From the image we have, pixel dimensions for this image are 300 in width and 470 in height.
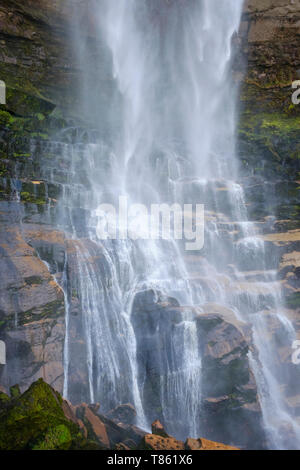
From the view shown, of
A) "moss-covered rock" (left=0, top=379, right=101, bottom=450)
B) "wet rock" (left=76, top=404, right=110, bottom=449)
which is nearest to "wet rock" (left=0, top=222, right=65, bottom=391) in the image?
"wet rock" (left=76, top=404, right=110, bottom=449)

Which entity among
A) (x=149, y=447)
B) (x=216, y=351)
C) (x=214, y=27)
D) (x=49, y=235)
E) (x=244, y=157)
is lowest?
(x=149, y=447)

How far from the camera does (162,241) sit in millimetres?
16891

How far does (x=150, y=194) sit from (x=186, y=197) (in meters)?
2.43

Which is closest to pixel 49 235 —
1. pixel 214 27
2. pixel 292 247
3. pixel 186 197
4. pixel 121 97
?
pixel 186 197

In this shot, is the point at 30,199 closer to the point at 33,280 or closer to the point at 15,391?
the point at 33,280

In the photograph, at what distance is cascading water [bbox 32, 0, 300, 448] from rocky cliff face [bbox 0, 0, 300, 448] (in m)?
0.40

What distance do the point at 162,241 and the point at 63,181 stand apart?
23.8ft

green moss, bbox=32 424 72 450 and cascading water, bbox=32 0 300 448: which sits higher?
cascading water, bbox=32 0 300 448

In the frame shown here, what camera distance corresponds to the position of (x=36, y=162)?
18875mm

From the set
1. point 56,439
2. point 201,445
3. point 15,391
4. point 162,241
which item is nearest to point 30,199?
point 162,241

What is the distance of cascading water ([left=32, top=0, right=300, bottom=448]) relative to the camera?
11609mm

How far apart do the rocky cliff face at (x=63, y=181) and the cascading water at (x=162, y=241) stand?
40 centimetres

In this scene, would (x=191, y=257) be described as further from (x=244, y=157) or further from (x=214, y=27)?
(x=214, y=27)

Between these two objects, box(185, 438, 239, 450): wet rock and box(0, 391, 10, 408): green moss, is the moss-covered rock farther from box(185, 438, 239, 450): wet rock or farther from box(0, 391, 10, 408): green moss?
box(185, 438, 239, 450): wet rock
